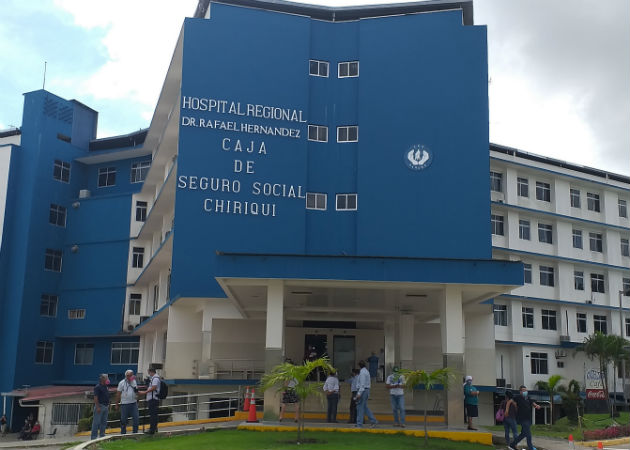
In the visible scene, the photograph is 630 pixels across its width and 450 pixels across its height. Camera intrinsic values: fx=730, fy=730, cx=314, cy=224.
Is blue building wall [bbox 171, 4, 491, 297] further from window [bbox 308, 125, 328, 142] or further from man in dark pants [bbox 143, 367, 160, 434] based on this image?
man in dark pants [bbox 143, 367, 160, 434]

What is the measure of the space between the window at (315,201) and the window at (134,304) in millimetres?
17819

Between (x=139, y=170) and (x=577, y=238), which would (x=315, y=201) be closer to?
(x=139, y=170)

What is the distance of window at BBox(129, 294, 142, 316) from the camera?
154 feet

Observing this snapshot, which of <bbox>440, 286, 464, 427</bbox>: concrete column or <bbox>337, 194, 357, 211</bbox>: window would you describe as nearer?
<bbox>440, 286, 464, 427</bbox>: concrete column

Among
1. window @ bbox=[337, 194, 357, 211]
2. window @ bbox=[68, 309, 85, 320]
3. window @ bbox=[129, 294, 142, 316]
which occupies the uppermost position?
window @ bbox=[337, 194, 357, 211]

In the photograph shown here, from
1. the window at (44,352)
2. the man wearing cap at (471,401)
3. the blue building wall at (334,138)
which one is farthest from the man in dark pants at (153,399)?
the window at (44,352)

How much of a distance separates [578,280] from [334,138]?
78.0 feet

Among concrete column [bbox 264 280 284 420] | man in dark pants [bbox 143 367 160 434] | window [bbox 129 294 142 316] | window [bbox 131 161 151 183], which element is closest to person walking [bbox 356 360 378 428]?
concrete column [bbox 264 280 284 420]

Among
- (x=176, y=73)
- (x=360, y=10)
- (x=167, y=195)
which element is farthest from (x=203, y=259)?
(x=360, y=10)

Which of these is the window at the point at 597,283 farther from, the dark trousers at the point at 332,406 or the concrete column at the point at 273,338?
the concrete column at the point at 273,338

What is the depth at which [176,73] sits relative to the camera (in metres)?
37.7

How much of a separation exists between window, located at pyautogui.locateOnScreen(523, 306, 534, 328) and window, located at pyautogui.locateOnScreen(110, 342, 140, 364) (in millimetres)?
24975

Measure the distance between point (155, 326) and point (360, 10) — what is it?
2093 cm

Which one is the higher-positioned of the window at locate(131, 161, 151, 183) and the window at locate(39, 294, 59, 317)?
the window at locate(131, 161, 151, 183)
